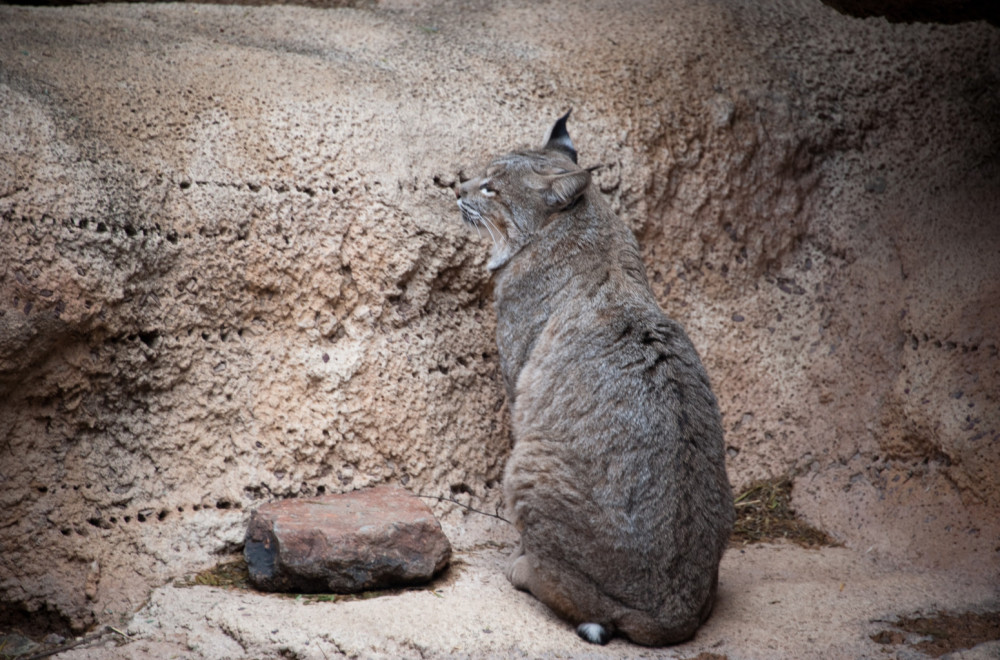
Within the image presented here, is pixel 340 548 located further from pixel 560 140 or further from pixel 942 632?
pixel 942 632

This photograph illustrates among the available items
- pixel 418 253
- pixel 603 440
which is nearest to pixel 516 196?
pixel 418 253

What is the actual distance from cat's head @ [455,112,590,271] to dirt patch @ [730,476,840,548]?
7.85 feet

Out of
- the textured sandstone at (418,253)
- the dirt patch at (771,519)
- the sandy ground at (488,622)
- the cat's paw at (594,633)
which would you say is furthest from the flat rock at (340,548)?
the dirt patch at (771,519)

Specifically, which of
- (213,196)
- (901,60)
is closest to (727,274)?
(901,60)

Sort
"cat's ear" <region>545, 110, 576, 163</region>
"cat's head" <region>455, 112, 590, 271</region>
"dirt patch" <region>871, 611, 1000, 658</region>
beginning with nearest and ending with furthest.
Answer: "dirt patch" <region>871, 611, 1000, 658</region> < "cat's head" <region>455, 112, 590, 271</region> < "cat's ear" <region>545, 110, 576, 163</region>

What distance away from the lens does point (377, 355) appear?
5.68 metres

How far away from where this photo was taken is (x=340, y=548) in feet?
15.7

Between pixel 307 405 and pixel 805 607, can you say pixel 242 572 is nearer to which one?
pixel 307 405

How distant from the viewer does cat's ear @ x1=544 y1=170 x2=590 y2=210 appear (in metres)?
5.34

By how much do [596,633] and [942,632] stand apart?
1.80 meters

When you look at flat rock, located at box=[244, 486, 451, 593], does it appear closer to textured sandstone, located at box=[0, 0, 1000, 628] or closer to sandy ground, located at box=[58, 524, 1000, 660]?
sandy ground, located at box=[58, 524, 1000, 660]

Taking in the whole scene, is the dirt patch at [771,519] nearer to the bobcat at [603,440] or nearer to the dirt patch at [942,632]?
the dirt patch at [942,632]

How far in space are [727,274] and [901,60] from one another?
2.09m

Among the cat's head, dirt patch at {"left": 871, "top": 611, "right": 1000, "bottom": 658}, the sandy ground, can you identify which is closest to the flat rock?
the sandy ground
